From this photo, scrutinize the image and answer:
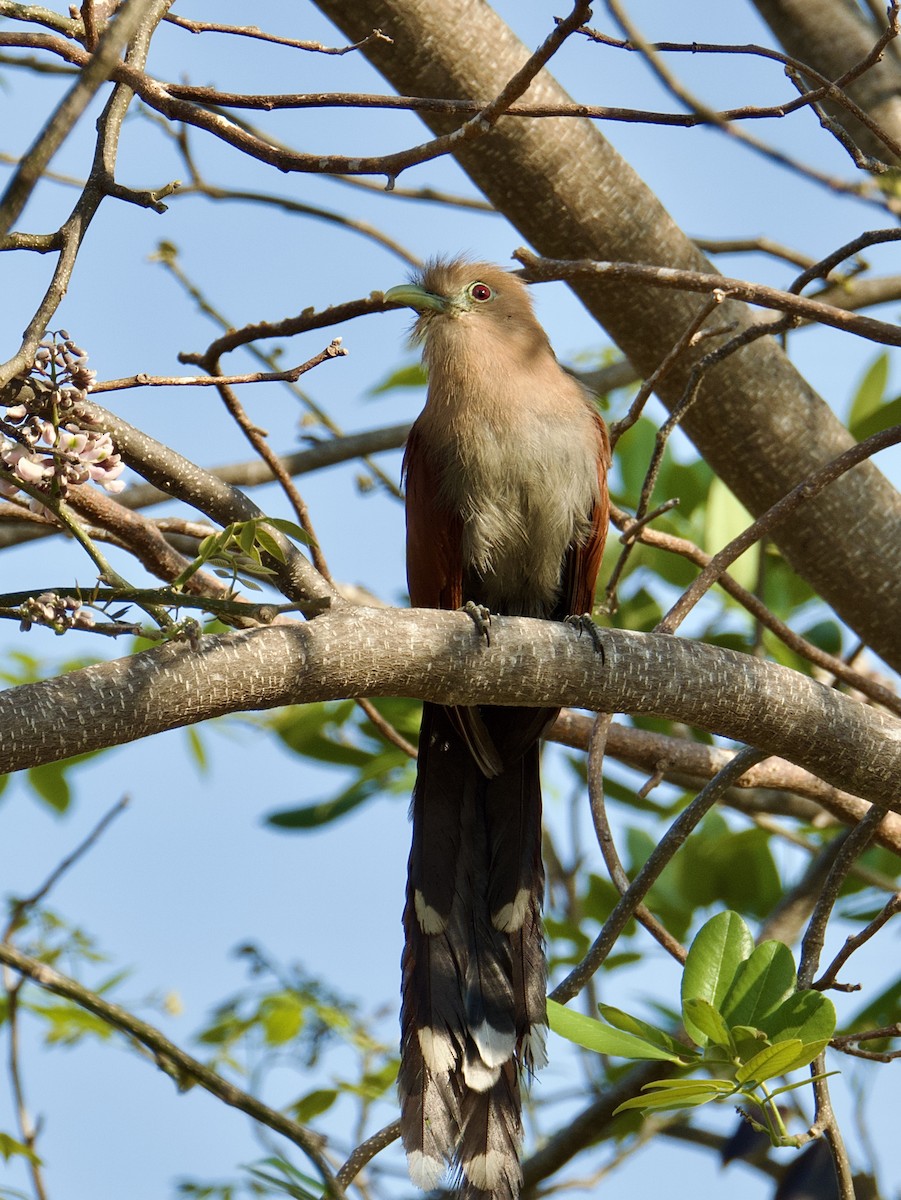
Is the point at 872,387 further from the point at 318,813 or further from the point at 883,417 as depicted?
the point at 318,813

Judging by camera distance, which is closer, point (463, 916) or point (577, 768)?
point (463, 916)

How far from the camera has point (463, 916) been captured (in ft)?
9.64

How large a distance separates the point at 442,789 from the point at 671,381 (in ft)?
3.98

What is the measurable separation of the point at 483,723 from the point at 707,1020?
1367mm

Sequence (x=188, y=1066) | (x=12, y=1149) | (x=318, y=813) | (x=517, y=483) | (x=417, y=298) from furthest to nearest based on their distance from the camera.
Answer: (x=318, y=813) → (x=417, y=298) → (x=517, y=483) → (x=12, y=1149) → (x=188, y=1066)

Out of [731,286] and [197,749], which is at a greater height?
[197,749]

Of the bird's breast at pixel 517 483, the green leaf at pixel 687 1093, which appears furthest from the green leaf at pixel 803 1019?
the bird's breast at pixel 517 483

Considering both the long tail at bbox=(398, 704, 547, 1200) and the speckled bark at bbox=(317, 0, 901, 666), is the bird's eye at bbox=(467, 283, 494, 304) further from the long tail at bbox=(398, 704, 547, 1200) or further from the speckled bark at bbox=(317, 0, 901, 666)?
the long tail at bbox=(398, 704, 547, 1200)

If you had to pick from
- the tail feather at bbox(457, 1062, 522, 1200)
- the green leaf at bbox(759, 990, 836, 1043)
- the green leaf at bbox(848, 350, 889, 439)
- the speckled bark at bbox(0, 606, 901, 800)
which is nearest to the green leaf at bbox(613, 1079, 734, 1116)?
the green leaf at bbox(759, 990, 836, 1043)

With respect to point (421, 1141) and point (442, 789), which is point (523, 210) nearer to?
point (442, 789)

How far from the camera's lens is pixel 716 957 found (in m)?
2.07

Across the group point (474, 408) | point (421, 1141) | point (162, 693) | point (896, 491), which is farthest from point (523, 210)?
point (421, 1141)

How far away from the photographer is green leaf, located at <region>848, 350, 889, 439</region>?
3.99 meters

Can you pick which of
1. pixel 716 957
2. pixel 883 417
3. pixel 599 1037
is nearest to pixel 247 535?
pixel 599 1037
